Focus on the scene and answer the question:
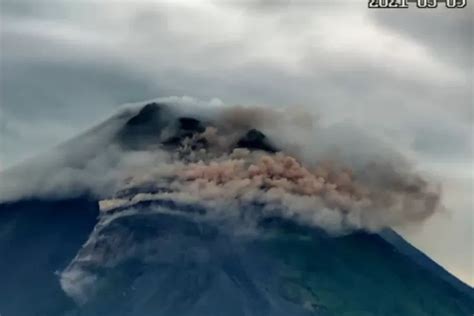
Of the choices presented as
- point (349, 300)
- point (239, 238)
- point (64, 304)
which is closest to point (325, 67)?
point (239, 238)

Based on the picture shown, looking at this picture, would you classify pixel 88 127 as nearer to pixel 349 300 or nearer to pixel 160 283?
pixel 160 283
